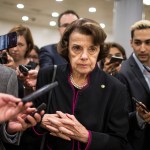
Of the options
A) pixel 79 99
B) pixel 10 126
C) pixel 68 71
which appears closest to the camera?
pixel 10 126

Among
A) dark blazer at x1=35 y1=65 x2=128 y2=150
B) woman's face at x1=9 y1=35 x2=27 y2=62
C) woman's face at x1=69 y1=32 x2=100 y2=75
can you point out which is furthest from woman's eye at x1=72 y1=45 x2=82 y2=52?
woman's face at x1=9 y1=35 x2=27 y2=62

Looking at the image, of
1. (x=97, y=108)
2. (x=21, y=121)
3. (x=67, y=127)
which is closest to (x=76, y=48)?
(x=97, y=108)

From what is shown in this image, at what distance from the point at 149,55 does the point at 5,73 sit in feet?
4.79

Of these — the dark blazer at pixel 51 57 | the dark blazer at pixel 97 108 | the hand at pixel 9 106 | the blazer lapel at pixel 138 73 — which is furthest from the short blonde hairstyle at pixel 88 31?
the dark blazer at pixel 51 57

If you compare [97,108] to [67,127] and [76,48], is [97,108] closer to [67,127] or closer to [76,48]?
[67,127]

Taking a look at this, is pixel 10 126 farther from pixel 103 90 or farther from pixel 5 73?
pixel 103 90

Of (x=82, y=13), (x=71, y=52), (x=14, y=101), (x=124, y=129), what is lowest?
(x=124, y=129)

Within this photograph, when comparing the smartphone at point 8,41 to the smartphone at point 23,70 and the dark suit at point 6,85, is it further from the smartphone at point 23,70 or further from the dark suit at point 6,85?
the smartphone at point 23,70

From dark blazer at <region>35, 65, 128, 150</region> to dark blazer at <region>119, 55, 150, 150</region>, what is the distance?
0.38 m

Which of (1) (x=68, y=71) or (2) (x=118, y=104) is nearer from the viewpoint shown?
(2) (x=118, y=104)

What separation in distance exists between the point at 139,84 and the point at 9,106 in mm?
1305

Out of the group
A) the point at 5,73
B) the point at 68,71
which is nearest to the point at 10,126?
the point at 5,73

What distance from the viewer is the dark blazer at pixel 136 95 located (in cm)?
211

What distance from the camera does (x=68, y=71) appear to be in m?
1.83
